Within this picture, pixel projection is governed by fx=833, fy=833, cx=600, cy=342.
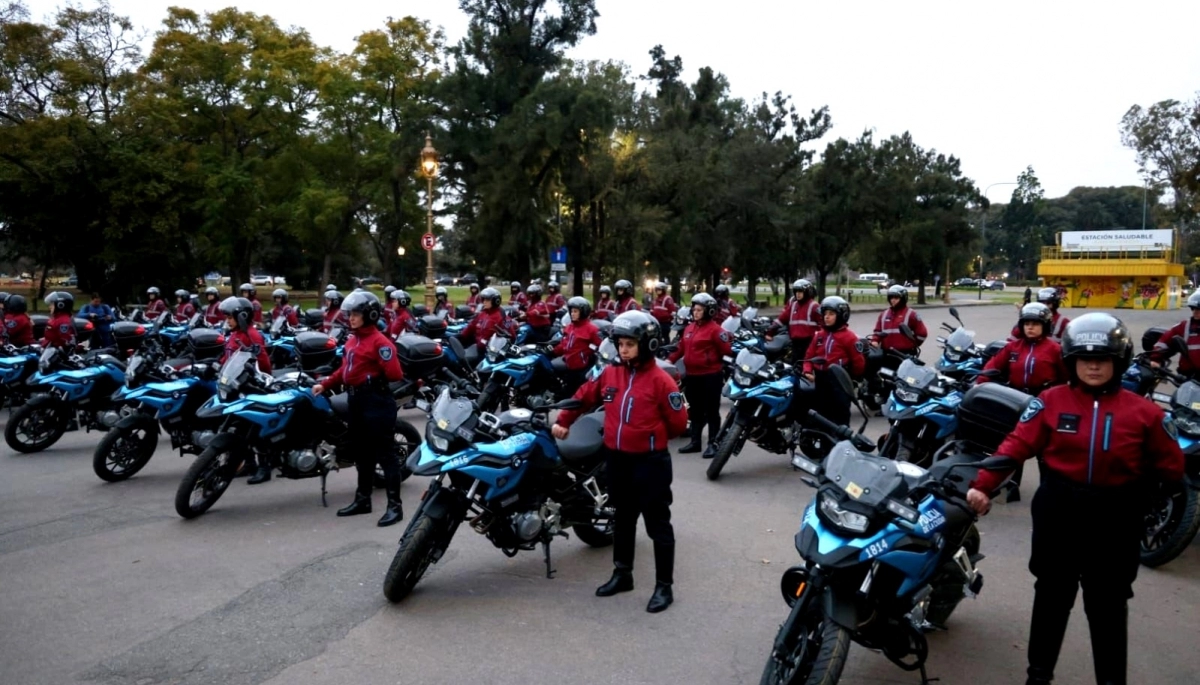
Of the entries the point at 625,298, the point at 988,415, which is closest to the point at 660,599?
the point at 988,415

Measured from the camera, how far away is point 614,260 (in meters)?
35.7

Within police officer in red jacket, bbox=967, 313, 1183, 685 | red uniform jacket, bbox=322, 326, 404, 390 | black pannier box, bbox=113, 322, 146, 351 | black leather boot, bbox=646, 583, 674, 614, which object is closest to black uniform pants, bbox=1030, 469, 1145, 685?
police officer in red jacket, bbox=967, 313, 1183, 685

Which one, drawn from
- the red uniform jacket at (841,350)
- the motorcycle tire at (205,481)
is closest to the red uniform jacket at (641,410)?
the motorcycle tire at (205,481)

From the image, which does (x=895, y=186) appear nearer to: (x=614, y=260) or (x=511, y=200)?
(x=614, y=260)

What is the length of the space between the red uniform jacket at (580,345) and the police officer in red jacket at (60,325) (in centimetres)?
644

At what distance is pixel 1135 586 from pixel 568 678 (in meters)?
3.78

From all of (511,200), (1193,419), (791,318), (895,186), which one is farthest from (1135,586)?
(895,186)

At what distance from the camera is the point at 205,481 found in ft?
22.5

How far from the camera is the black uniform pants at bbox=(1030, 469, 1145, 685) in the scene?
11.8ft

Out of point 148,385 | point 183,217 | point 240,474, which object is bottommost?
point 240,474

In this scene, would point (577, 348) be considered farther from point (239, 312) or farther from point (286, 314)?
point (286, 314)

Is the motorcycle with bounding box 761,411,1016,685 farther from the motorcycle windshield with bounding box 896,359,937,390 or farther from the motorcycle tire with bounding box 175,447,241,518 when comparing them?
the motorcycle tire with bounding box 175,447,241,518

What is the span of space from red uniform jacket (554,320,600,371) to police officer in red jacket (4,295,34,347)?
7786 millimetres

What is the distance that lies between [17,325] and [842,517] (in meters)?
12.6
